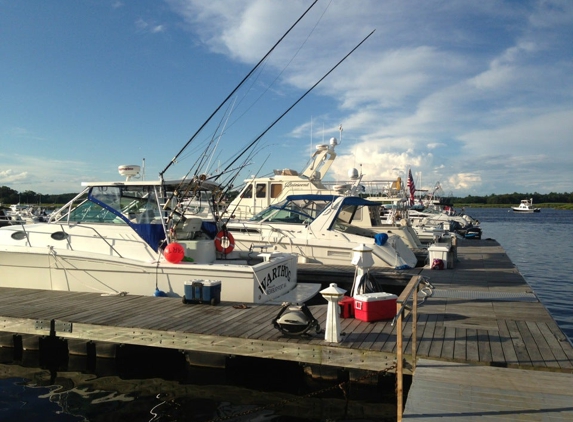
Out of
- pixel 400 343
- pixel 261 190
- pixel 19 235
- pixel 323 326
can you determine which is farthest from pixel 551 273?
pixel 19 235

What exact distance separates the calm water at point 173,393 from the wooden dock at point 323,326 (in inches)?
19.6

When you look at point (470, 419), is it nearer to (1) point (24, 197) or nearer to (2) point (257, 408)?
(2) point (257, 408)

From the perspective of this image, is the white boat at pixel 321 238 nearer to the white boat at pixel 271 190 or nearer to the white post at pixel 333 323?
the white boat at pixel 271 190

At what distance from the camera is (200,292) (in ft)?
27.5

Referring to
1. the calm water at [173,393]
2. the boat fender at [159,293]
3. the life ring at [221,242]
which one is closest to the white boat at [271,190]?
the life ring at [221,242]

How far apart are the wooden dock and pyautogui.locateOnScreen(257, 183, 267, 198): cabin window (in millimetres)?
10298

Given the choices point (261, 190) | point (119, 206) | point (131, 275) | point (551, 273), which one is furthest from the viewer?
point (551, 273)

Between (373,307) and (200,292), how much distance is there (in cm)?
308

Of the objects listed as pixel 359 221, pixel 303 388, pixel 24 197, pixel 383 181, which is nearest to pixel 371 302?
pixel 303 388

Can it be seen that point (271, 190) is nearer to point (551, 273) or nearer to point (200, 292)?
point (200, 292)

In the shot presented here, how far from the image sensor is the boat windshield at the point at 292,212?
14.5m

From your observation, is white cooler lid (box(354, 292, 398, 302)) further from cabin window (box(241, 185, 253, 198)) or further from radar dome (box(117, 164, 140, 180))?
cabin window (box(241, 185, 253, 198))

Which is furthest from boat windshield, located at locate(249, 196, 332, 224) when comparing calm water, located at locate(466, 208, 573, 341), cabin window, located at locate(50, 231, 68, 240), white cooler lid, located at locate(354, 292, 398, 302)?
calm water, located at locate(466, 208, 573, 341)

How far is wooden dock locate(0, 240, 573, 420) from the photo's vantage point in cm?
576
